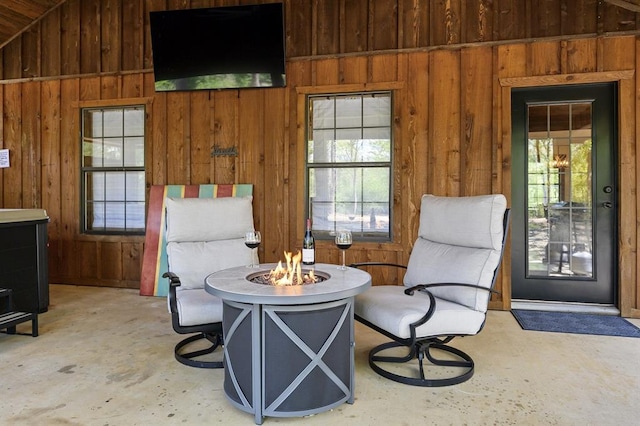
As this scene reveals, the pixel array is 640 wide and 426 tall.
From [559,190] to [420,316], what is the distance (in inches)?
102

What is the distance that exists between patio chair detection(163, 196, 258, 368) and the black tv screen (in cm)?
170

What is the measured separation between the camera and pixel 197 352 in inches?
111

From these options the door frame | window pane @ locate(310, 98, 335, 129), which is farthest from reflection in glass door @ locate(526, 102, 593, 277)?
window pane @ locate(310, 98, 335, 129)

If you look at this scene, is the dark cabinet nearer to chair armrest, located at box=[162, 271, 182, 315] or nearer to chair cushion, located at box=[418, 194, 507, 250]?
chair armrest, located at box=[162, 271, 182, 315]

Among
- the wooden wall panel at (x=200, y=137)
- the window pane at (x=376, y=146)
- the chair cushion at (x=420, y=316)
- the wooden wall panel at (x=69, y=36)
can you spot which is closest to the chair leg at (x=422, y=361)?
the chair cushion at (x=420, y=316)

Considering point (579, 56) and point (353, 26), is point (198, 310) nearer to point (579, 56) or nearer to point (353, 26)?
point (353, 26)

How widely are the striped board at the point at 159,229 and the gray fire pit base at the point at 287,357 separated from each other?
8.67ft

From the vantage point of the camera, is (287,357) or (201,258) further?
(201,258)

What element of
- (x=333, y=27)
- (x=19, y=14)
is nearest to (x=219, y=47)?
(x=333, y=27)

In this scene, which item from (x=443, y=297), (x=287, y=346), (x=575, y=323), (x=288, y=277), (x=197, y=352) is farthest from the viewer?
(x=575, y=323)

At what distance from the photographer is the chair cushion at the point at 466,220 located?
257 cm

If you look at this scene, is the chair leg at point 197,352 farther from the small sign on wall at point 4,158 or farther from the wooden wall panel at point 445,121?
the small sign on wall at point 4,158

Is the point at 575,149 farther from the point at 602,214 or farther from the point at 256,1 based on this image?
the point at 256,1

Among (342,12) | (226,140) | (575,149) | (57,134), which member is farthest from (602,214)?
(57,134)
